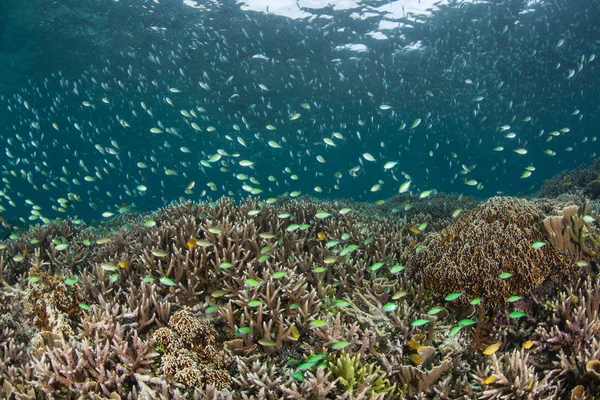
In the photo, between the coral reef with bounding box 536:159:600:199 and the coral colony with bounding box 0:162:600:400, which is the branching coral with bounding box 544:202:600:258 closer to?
the coral colony with bounding box 0:162:600:400

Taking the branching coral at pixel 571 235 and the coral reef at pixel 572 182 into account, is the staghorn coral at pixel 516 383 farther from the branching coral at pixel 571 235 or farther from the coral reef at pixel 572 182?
the coral reef at pixel 572 182

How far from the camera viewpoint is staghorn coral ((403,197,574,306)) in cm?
437

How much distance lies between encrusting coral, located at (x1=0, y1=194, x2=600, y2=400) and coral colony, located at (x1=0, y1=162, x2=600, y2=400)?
0.02m

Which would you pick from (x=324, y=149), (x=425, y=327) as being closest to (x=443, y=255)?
(x=425, y=327)

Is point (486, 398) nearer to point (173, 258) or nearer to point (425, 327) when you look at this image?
point (425, 327)

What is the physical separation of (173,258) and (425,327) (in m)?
3.81

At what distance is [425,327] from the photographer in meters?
4.22

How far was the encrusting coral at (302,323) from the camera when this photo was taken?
11.8ft

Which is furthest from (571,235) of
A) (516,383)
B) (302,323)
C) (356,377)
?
(302,323)

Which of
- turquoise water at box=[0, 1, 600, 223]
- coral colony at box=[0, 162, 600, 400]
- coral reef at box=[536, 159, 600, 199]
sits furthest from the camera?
turquoise water at box=[0, 1, 600, 223]

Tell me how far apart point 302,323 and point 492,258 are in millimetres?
2774

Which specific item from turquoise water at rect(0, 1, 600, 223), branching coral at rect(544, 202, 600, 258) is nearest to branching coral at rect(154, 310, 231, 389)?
branching coral at rect(544, 202, 600, 258)

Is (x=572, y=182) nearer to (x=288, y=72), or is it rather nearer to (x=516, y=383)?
(x=516, y=383)

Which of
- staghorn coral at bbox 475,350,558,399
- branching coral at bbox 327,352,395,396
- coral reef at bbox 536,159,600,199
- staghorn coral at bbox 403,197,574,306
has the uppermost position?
staghorn coral at bbox 403,197,574,306
